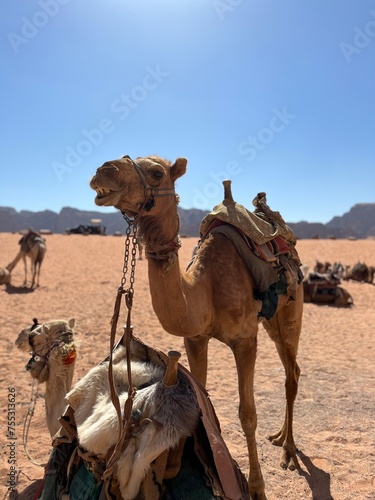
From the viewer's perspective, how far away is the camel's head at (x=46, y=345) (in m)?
3.16

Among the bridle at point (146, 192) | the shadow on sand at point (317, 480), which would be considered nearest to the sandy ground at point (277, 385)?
the shadow on sand at point (317, 480)

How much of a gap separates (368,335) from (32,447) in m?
7.85

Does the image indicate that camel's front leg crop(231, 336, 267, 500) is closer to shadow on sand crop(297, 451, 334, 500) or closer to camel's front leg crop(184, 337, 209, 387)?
camel's front leg crop(184, 337, 209, 387)

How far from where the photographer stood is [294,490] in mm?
3393

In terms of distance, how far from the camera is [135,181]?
2086 millimetres

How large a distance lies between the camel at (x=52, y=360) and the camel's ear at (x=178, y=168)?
1.67 m

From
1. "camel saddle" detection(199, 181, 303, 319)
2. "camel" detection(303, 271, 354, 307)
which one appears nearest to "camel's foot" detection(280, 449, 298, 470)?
"camel saddle" detection(199, 181, 303, 319)

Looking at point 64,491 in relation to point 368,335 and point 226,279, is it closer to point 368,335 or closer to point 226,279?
point 226,279

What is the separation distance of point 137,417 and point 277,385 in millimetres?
4323

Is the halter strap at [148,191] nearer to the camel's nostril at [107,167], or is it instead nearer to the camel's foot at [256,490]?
the camel's nostril at [107,167]

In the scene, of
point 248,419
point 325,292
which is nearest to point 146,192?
point 248,419

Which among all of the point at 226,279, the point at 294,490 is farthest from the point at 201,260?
the point at 294,490

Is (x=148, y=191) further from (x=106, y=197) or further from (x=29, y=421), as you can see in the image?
(x=29, y=421)

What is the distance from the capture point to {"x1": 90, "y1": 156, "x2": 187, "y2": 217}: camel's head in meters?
1.95
